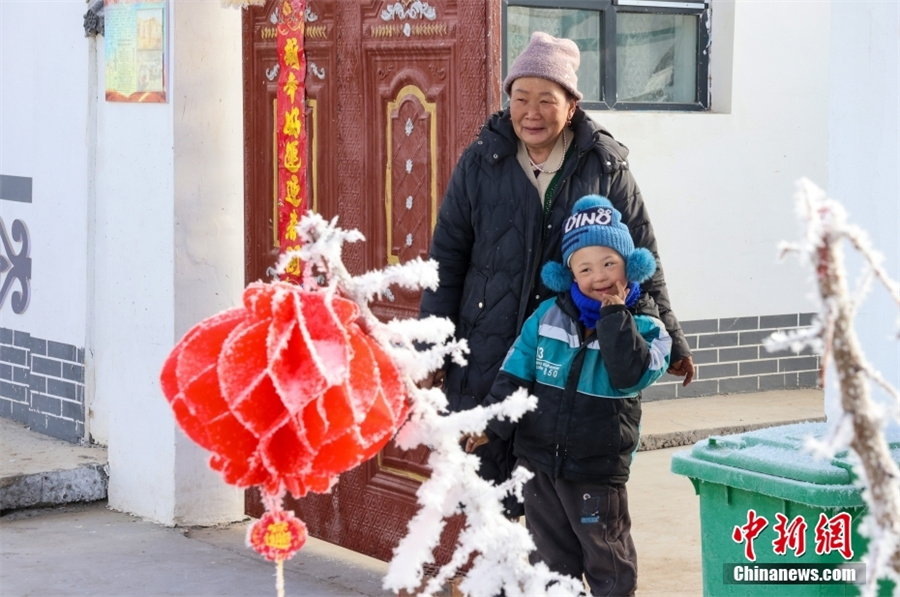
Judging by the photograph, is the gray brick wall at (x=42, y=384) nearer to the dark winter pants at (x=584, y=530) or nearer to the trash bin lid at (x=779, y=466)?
the dark winter pants at (x=584, y=530)

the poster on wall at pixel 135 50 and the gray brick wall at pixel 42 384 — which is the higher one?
Result: the poster on wall at pixel 135 50

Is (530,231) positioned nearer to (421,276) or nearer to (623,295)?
(623,295)

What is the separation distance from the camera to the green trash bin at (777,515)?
2984 millimetres

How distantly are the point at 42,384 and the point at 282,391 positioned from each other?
5249 mm

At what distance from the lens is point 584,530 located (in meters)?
3.58

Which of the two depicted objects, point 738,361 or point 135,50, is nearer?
point 135,50

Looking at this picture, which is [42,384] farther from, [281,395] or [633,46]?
[281,395]

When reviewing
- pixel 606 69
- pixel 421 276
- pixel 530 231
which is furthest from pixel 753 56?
pixel 421 276

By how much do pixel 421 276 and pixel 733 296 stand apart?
6.49 meters

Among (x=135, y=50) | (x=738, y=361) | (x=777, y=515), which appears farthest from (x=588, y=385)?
(x=738, y=361)

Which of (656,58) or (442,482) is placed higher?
(656,58)

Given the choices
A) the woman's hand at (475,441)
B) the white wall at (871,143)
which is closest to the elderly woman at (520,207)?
the woman's hand at (475,441)

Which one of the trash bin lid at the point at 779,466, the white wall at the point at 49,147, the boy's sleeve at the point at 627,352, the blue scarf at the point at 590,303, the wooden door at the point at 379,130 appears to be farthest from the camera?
the white wall at the point at 49,147

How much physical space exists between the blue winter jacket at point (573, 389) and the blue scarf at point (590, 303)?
0.02 metres
